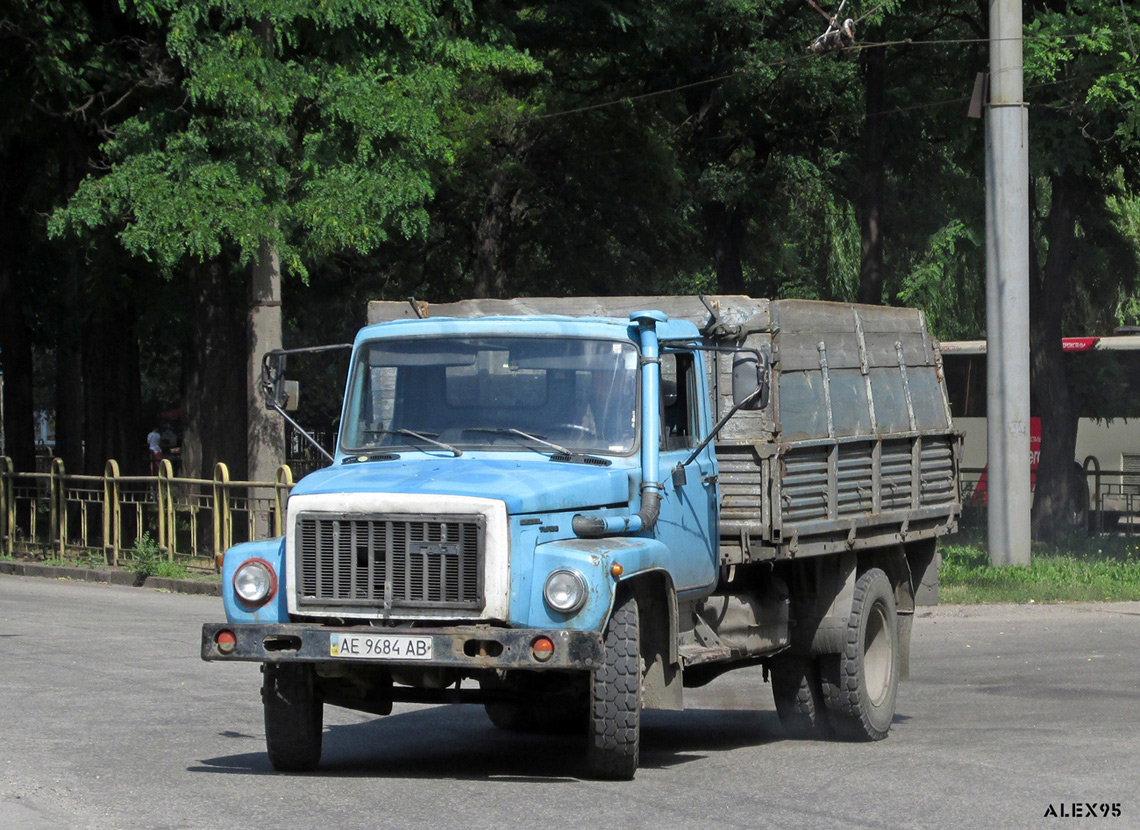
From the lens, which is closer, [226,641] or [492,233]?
[226,641]

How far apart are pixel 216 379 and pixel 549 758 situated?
15.5 metres

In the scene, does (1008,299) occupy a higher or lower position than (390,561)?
higher

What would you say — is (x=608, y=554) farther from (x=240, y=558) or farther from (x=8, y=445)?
(x=8, y=445)

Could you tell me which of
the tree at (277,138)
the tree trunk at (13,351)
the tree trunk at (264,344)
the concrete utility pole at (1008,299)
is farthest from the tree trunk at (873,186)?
the tree trunk at (13,351)

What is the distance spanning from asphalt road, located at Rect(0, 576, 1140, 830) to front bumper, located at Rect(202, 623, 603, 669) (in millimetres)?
634

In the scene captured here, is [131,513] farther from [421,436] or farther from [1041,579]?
[421,436]

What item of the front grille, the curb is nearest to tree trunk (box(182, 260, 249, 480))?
the curb

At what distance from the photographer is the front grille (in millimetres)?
7953

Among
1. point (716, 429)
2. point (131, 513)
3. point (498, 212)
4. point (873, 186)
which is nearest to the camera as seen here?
point (716, 429)

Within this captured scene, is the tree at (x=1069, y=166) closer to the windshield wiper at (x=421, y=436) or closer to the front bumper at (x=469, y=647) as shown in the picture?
the windshield wiper at (x=421, y=436)

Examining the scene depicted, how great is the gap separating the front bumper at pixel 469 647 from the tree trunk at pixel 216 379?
1594 centimetres

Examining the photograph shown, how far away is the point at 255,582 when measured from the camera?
8.42 meters

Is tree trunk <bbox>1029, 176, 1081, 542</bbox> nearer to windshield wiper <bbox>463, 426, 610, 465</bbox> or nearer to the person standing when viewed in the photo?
windshield wiper <bbox>463, 426, 610, 465</bbox>

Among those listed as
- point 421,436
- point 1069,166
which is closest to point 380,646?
point 421,436
